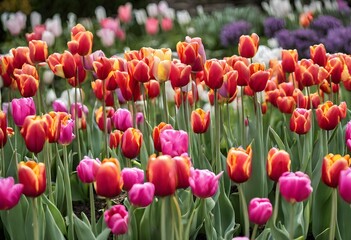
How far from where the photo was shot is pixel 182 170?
6.29 feet

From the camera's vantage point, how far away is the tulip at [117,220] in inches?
77.8

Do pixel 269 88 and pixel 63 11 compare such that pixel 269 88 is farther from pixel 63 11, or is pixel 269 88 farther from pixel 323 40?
pixel 63 11

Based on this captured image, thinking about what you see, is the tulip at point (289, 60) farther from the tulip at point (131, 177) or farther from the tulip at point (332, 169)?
the tulip at point (131, 177)

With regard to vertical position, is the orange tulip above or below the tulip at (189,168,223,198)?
above

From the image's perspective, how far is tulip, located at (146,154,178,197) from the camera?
1.79 metres

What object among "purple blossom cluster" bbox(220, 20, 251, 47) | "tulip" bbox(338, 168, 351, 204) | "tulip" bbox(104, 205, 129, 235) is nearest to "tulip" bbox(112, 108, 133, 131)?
"tulip" bbox(104, 205, 129, 235)

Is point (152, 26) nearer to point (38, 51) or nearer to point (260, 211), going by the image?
point (38, 51)

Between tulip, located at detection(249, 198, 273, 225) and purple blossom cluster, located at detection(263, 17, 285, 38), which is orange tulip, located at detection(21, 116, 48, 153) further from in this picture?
purple blossom cluster, located at detection(263, 17, 285, 38)

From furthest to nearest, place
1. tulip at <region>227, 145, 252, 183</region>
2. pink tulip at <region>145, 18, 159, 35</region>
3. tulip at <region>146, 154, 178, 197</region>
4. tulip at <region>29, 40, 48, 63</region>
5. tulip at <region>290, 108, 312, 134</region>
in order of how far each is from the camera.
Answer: pink tulip at <region>145, 18, 159, 35</region> → tulip at <region>29, 40, 48, 63</region> → tulip at <region>290, 108, 312, 134</region> → tulip at <region>227, 145, 252, 183</region> → tulip at <region>146, 154, 178, 197</region>

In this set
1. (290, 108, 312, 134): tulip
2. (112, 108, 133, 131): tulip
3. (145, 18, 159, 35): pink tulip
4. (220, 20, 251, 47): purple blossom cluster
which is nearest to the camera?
(290, 108, 312, 134): tulip

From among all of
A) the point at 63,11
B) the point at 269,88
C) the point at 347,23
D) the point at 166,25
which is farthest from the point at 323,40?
the point at 63,11

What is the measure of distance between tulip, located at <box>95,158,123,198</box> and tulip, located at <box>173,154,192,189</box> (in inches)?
5.7

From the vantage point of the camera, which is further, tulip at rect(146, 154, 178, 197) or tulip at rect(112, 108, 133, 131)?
tulip at rect(112, 108, 133, 131)

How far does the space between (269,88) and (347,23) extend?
4447 millimetres
